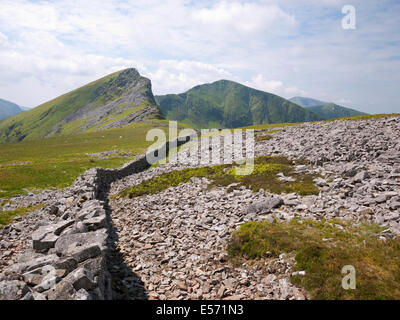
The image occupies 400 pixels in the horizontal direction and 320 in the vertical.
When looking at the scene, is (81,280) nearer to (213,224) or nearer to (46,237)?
(46,237)

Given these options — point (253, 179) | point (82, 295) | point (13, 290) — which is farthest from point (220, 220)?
point (13, 290)

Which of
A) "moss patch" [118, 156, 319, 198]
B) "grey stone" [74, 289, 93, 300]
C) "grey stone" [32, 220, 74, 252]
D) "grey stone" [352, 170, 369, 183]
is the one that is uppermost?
"grey stone" [352, 170, 369, 183]

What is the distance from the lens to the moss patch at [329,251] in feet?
28.5

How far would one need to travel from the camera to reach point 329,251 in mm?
10531

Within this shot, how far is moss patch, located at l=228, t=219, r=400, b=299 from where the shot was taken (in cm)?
870

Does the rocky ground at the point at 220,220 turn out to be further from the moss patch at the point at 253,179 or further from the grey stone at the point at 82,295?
the grey stone at the point at 82,295

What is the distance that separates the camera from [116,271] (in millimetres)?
12641

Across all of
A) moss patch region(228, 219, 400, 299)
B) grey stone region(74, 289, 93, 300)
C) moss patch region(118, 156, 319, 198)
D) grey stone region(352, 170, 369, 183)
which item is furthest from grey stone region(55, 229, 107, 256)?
grey stone region(352, 170, 369, 183)

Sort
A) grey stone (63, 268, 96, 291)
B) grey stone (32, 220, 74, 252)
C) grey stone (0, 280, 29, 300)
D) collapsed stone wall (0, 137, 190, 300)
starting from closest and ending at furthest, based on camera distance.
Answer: grey stone (0, 280, 29, 300) → collapsed stone wall (0, 137, 190, 300) → grey stone (63, 268, 96, 291) → grey stone (32, 220, 74, 252)

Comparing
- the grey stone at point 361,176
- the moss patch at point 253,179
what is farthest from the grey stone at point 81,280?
the grey stone at point 361,176

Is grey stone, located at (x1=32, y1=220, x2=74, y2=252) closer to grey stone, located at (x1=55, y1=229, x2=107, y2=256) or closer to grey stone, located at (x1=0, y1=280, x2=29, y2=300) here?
grey stone, located at (x1=55, y1=229, x2=107, y2=256)

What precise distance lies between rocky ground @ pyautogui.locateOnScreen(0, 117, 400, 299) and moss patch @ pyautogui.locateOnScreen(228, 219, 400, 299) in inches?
23.8

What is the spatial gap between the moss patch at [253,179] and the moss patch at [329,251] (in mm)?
5376
